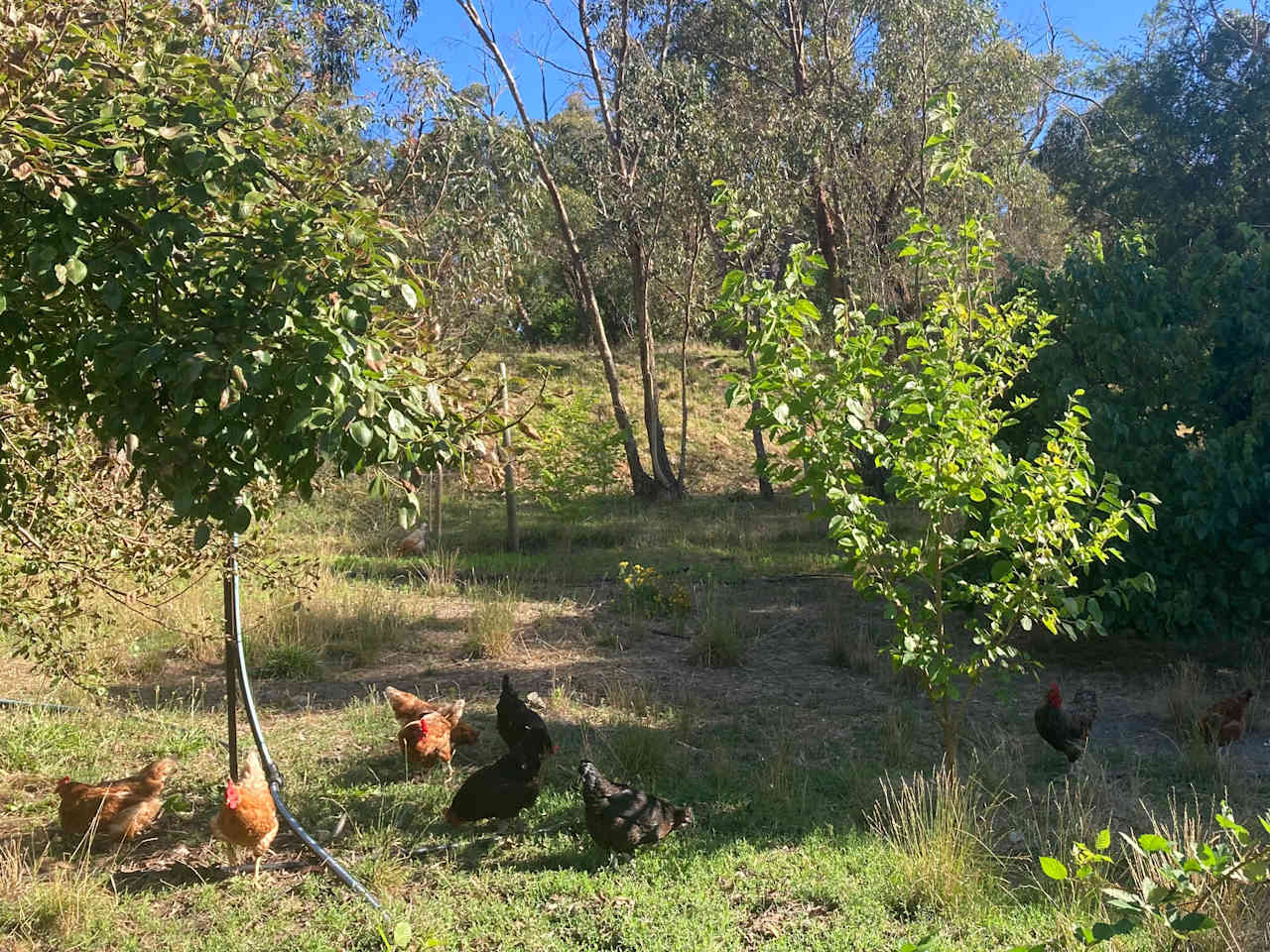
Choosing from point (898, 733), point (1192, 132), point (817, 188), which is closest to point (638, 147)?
point (817, 188)

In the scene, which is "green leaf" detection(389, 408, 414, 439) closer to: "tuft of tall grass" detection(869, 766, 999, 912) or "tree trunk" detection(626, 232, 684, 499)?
"tuft of tall grass" detection(869, 766, 999, 912)

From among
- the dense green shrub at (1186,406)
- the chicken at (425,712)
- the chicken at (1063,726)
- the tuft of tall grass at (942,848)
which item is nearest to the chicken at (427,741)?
the chicken at (425,712)

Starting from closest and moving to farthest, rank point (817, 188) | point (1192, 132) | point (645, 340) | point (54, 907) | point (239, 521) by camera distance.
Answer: point (239, 521) → point (54, 907) → point (1192, 132) → point (817, 188) → point (645, 340)

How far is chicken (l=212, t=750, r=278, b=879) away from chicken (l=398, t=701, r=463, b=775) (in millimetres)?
988

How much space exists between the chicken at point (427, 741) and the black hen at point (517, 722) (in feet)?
1.00

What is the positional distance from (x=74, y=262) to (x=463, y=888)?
2945mm

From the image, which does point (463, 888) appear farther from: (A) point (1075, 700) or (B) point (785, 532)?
(B) point (785, 532)

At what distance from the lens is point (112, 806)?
14.6 ft

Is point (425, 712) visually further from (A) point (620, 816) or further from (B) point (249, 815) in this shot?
(A) point (620, 816)

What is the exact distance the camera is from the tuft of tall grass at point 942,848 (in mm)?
4086

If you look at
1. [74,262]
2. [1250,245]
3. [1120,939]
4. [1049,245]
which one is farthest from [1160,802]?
[1049,245]

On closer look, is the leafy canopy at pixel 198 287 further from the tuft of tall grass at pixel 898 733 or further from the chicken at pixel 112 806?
the tuft of tall grass at pixel 898 733

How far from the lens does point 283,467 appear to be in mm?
2949

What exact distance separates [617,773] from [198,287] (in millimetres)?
3646
